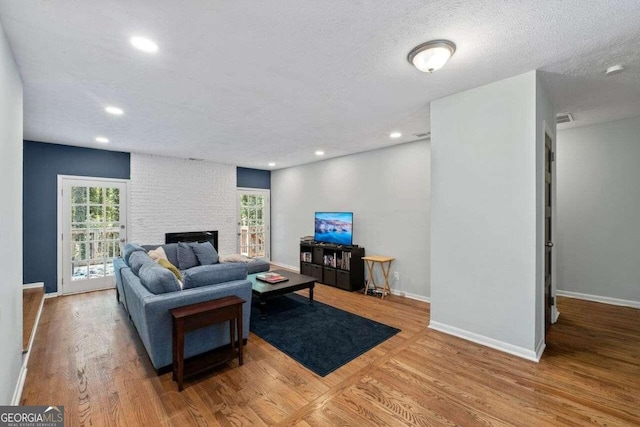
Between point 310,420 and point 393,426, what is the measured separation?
54 cm

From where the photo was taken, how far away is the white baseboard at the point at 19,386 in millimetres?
1938

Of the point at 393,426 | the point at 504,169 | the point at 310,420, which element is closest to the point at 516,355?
the point at 393,426

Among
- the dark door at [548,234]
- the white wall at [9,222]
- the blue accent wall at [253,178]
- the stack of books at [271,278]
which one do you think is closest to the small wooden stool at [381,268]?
the stack of books at [271,278]

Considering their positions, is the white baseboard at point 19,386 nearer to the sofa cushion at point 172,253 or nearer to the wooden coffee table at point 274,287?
the wooden coffee table at point 274,287

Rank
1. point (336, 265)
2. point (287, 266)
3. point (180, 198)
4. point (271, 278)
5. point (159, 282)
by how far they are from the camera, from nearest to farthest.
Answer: point (159, 282) → point (271, 278) → point (336, 265) → point (180, 198) → point (287, 266)

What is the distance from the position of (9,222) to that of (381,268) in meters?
4.56

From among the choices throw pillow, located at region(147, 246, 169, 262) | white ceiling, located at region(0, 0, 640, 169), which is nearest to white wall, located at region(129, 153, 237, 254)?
throw pillow, located at region(147, 246, 169, 262)

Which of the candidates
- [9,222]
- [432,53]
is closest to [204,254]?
[9,222]

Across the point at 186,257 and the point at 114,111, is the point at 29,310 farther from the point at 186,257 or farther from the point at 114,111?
the point at 114,111

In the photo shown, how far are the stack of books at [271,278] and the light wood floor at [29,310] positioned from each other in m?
2.45

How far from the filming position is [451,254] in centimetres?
294

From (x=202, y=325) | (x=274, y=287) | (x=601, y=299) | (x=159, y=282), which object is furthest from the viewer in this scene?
(x=601, y=299)

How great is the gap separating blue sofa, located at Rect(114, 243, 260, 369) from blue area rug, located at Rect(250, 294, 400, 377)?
50 centimetres

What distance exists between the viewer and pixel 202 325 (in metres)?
2.28
